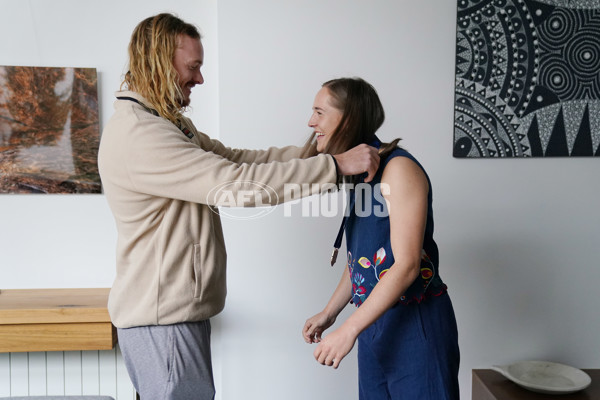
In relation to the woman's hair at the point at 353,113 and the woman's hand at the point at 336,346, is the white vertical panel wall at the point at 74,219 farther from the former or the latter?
the woman's hand at the point at 336,346

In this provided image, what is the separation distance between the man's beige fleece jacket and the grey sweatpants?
0.04 m

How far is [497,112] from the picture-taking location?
8.22ft

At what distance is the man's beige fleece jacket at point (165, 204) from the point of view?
131cm

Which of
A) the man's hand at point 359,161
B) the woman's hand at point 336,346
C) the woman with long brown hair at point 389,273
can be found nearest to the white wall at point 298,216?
the woman with long brown hair at point 389,273

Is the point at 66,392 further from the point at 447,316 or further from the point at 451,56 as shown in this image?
the point at 451,56

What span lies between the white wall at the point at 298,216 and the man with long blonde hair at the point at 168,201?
0.95m

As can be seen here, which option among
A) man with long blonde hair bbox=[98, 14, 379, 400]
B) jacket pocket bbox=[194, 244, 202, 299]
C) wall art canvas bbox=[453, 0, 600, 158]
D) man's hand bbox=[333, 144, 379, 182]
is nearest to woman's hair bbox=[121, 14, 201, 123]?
man with long blonde hair bbox=[98, 14, 379, 400]

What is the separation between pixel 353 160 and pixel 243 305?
1333 mm

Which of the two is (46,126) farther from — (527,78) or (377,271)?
(527,78)

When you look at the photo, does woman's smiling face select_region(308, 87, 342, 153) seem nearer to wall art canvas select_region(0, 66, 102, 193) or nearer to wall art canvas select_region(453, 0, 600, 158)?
wall art canvas select_region(453, 0, 600, 158)

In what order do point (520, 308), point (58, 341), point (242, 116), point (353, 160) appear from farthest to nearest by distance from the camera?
point (520, 308)
point (242, 116)
point (58, 341)
point (353, 160)

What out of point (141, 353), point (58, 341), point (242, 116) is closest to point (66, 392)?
point (58, 341)

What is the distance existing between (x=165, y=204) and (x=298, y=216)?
113cm

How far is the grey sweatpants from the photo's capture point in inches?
54.4
